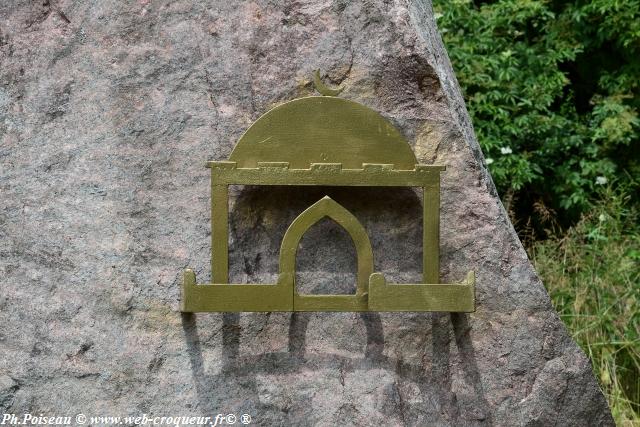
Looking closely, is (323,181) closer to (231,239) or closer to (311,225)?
(311,225)

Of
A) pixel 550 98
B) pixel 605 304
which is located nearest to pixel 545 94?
pixel 550 98

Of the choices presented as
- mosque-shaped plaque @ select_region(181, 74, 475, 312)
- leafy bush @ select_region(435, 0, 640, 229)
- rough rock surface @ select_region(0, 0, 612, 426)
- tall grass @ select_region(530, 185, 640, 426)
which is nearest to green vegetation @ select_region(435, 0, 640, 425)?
leafy bush @ select_region(435, 0, 640, 229)

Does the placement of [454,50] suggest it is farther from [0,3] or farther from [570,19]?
[0,3]

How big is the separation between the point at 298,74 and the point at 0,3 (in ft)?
2.59

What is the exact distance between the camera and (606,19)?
18.5ft

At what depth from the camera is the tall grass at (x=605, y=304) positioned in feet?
11.6

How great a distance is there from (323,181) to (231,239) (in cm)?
29

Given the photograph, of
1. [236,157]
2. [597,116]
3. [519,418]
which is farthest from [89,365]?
[597,116]

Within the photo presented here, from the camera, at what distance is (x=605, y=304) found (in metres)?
3.76

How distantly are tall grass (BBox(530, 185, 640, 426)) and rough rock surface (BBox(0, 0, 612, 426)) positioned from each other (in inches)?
50.1

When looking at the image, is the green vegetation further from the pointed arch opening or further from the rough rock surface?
the pointed arch opening

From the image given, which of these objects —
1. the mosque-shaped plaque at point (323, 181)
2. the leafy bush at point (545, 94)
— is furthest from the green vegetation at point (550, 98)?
the mosque-shaped plaque at point (323, 181)

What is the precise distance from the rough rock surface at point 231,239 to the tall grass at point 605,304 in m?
1.27

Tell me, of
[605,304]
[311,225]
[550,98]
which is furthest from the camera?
[550,98]
